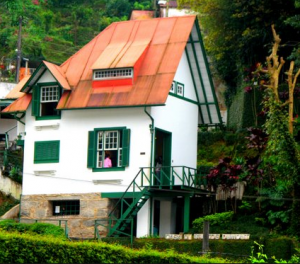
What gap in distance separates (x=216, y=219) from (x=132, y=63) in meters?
7.40

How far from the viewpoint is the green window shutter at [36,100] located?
145 ft

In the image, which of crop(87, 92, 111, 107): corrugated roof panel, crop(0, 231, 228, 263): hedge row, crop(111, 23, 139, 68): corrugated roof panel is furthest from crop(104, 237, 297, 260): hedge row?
crop(111, 23, 139, 68): corrugated roof panel

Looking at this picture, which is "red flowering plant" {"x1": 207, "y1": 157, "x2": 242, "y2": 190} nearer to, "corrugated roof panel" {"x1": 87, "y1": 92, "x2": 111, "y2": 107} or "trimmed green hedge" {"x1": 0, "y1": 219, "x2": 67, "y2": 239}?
"corrugated roof panel" {"x1": 87, "y1": 92, "x2": 111, "y2": 107}

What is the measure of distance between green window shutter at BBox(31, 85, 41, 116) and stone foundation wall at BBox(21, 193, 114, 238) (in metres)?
3.64

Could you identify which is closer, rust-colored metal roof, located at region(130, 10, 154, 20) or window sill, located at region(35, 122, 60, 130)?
window sill, located at region(35, 122, 60, 130)

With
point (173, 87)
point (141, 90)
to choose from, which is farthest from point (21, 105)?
point (173, 87)

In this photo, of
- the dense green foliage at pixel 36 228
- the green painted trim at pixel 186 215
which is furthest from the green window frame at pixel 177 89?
the dense green foliage at pixel 36 228

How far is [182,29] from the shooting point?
1729 inches

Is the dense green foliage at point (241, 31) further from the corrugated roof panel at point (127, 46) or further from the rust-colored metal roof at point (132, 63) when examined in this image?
the corrugated roof panel at point (127, 46)

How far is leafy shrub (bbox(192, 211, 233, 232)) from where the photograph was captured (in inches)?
1592

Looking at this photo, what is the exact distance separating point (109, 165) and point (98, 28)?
5236 centimetres

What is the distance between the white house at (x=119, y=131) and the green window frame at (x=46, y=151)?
4cm

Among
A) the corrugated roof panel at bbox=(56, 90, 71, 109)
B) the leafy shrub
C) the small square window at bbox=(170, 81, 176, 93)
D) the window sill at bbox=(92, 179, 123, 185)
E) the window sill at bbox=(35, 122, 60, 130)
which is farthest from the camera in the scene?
the window sill at bbox=(35, 122, 60, 130)

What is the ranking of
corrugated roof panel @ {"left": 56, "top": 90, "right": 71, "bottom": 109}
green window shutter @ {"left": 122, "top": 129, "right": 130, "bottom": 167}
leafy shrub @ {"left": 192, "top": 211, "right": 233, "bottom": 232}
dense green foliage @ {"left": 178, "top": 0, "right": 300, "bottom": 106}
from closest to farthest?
1. leafy shrub @ {"left": 192, "top": 211, "right": 233, "bottom": 232}
2. green window shutter @ {"left": 122, "top": 129, "right": 130, "bottom": 167}
3. corrugated roof panel @ {"left": 56, "top": 90, "right": 71, "bottom": 109}
4. dense green foliage @ {"left": 178, "top": 0, "right": 300, "bottom": 106}
